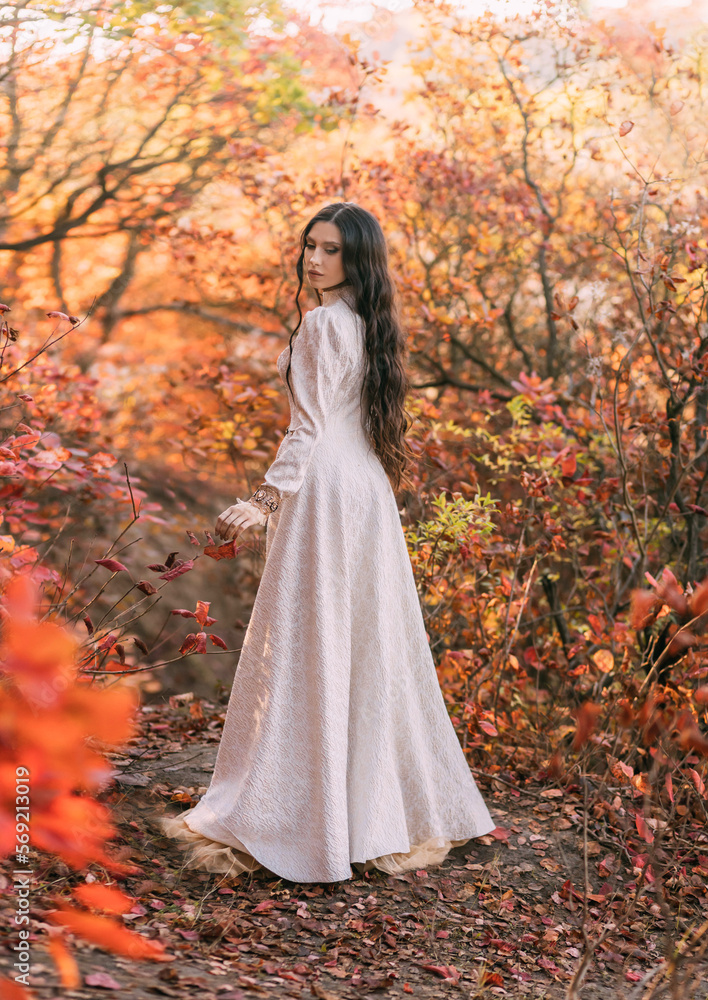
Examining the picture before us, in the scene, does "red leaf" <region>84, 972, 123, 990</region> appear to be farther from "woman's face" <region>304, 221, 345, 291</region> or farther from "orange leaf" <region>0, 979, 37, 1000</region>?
"woman's face" <region>304, 221, 345, 291</region>

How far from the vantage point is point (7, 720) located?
1.04 metres

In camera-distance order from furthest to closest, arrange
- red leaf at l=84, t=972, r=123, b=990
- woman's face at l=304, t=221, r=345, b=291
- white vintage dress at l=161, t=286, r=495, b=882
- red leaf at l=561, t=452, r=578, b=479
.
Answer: red leaf at l=561, t=452, r=578, b=479
woman's face at l=304, t=221, r=345, b=291
white vintage dress at l=161, t=286, r=495, b=882
red leaf at l=84, t=972, r=123, b=990

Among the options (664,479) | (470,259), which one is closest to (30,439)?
(664,479)

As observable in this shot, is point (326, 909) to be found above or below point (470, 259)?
below

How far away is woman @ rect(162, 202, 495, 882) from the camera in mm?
2393

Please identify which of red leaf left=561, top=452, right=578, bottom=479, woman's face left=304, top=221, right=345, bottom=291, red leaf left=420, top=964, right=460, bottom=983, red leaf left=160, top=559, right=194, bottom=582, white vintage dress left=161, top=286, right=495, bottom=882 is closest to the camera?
red leaf left=420, top=964, right=460, bottom=983

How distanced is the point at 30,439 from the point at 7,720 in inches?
65.1

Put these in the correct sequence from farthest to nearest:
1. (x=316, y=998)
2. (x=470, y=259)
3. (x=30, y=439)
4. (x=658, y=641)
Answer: (x=470, y=259), (x=658, y=641), (x=30, y=439), (x=316, y=998)

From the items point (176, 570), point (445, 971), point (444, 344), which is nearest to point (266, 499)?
point (176, 570)

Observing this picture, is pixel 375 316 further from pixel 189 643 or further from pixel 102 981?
pixel 102 981

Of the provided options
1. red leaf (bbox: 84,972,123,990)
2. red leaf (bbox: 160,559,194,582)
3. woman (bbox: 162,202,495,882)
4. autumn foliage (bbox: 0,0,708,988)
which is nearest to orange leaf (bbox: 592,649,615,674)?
autumn foliage (bbox: 0,0,708,988)

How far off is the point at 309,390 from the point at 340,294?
1.32 feet

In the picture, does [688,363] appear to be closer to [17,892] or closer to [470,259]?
[470,259]

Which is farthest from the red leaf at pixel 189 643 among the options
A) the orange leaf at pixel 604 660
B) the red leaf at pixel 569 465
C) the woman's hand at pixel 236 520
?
the orange leaf at pixel 604 660
